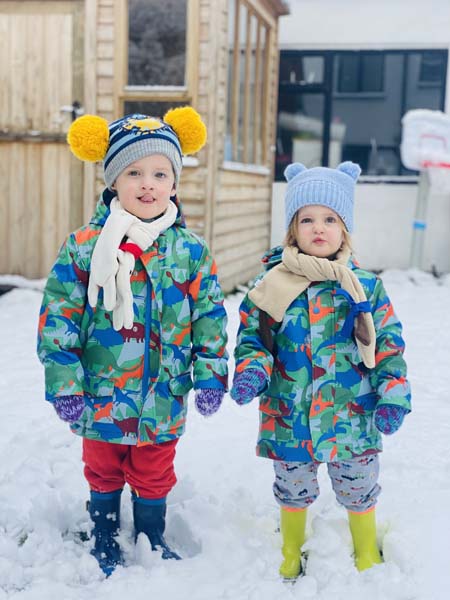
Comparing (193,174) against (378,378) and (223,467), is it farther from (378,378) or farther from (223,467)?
(378,378)

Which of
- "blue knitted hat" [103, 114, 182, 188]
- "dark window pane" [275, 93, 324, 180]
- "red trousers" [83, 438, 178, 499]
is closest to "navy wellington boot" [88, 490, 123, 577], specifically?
"red trousers" [83, 438, 178, 499]

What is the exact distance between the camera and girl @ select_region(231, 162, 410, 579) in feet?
7.13

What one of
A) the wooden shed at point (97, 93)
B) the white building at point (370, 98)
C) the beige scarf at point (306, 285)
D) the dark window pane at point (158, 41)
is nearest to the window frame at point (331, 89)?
the white building at point (370, 98)

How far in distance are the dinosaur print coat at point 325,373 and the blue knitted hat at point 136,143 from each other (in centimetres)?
63

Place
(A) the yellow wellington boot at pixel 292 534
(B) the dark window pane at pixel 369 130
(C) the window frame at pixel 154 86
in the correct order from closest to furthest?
1. (A) the yellow wellington boot at pixel 292 534
2. (C) the window frame at pixel 154 86
3. (B) the dark window pane at pixel 369 130

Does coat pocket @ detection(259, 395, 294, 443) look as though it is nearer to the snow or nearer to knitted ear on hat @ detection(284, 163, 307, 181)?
the snow

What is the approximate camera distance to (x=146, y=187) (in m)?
2.27

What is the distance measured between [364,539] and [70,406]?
1012 millimetres

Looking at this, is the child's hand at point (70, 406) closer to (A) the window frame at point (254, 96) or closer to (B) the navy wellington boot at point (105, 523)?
(B) the navy wellington boot at point (105, 523)

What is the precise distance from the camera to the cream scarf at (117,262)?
2.17 metres

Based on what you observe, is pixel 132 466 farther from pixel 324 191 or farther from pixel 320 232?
pixel 324 191

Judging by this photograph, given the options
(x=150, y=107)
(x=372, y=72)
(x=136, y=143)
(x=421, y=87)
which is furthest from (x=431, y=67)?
(x=136, y=143)

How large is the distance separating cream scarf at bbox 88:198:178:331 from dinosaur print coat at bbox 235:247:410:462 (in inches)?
14.9

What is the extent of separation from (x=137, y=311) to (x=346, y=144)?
781 centimetres
